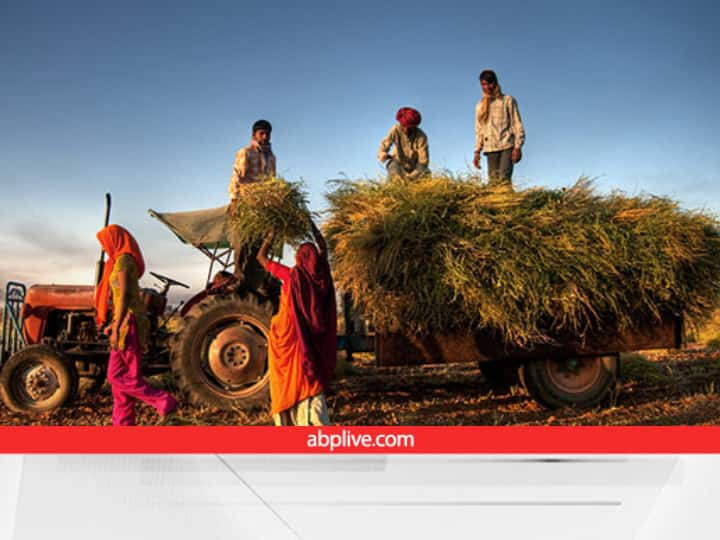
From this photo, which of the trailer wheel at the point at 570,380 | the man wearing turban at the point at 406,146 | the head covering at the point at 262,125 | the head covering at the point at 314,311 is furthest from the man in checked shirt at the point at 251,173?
the trailer wheel at the point at 570,380

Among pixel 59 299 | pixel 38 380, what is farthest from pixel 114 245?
pixel 59 299

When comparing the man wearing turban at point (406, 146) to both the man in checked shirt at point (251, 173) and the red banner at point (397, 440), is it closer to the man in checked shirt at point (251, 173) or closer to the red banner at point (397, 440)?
the man in checked shirt at point (251, 173)

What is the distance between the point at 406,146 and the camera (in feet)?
15.6

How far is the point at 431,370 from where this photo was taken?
21.9 ft

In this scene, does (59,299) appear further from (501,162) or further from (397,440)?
(501,162)

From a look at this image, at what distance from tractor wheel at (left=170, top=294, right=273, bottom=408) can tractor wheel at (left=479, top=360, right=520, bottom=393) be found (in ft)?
7.64

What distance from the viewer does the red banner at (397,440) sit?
2357 mm

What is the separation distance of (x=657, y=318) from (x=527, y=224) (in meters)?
1.43

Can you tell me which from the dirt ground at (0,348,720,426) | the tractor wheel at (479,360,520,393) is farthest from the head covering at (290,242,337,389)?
the tractor wheel at (479,360,520,393)

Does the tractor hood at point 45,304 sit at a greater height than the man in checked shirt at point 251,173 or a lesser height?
lesser

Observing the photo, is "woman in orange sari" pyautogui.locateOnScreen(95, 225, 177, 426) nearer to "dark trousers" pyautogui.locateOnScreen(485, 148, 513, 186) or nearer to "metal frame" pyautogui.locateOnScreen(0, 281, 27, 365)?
"metal frame" pyautogui.locateOnScreen(0, 281, 27, 365)

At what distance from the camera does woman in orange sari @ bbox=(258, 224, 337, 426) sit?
10.4 ft

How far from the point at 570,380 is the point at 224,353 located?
9.25 feet

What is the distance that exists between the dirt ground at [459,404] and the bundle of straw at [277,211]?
1402mm
